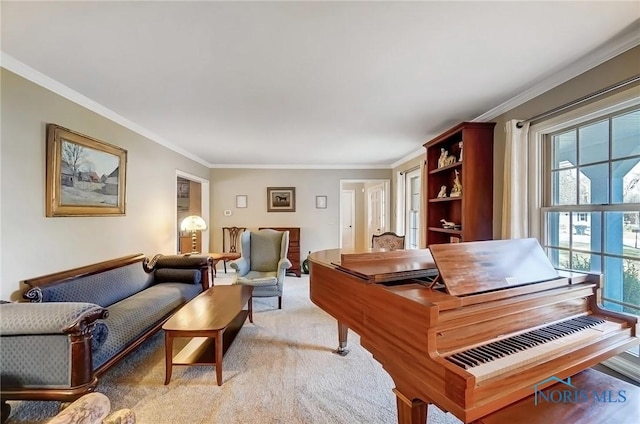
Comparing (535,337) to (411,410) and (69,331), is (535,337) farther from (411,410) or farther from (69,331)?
(69,331)

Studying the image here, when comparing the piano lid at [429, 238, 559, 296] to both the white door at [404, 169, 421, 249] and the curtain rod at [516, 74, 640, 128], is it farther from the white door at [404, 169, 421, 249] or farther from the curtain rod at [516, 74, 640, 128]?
the white door at [404, 169, 421, 249]

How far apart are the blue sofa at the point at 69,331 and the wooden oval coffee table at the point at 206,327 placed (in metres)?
0.34

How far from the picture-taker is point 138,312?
2391 mm

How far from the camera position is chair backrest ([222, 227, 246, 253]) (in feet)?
19.2

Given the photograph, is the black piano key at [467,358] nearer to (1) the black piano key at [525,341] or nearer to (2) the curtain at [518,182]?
(1) the black piano key at [525,341]

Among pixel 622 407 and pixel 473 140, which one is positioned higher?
pixel 473 140

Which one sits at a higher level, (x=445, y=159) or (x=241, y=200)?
(x=445, y=159)

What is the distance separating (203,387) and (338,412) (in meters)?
1.00

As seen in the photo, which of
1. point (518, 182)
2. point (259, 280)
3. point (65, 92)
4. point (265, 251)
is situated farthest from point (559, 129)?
point (65, 92)

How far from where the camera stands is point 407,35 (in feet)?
5.22

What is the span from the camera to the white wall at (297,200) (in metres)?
5.93

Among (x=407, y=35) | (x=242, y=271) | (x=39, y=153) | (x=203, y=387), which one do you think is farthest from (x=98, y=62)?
(x=242, y=271)

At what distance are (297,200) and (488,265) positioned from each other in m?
4.83

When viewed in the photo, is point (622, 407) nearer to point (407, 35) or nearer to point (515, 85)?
point (407, 35)
